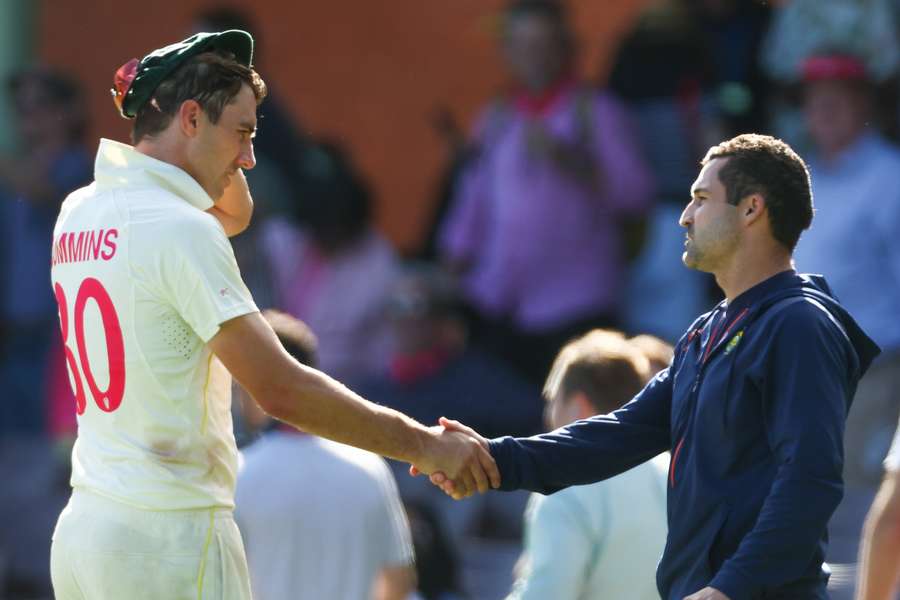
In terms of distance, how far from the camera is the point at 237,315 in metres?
4.28

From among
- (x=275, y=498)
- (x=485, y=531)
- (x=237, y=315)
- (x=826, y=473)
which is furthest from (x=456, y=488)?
(x=485, y=531)

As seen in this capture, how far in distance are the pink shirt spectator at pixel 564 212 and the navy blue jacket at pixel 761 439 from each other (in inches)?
178

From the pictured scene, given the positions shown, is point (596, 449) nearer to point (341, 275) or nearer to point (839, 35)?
point (839, 35)

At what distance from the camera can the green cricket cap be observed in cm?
448


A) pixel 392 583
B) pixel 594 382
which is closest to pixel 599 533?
pixel 594 382

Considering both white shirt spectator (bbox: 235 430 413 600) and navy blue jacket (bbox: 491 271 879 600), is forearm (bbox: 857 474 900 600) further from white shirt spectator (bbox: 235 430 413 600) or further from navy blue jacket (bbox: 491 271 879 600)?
white shirt spectator (bbox: 235 430 413 600)

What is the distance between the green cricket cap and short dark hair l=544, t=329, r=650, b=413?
1489 millimetres

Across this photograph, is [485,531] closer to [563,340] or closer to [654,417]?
[563,340]

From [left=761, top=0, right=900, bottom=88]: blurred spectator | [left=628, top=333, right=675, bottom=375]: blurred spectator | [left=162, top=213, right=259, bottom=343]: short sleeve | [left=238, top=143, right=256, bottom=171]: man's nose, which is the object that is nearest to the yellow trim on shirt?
[left=162, top=213, right=259, bottom=343]: short sleeve

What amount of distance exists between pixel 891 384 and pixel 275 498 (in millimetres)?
3078

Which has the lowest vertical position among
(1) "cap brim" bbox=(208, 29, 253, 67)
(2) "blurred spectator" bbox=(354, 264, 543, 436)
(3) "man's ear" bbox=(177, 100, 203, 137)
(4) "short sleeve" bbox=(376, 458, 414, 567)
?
(4) "short sleeve" bbox=(376, 458, 414, 567)

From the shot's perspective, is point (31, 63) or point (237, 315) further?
point (31, 63)

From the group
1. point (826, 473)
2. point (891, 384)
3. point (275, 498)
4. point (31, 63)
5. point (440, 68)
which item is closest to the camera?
point (826, 473)

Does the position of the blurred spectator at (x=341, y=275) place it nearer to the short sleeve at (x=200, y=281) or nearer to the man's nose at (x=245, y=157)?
the man's nose at (x=245, y=157)
